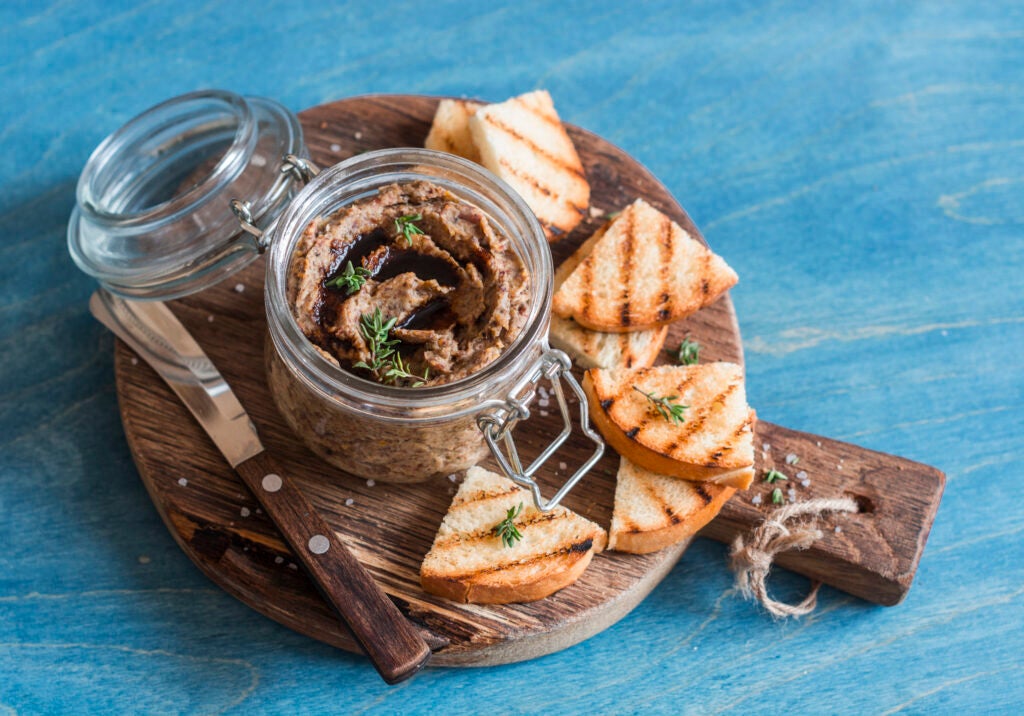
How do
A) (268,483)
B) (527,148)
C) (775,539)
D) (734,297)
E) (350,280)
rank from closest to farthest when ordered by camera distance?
(350,280) < (268,483) < (775,539) < (527,148) < (734,297)

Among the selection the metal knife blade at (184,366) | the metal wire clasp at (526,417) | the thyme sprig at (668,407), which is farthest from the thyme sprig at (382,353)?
the thyme sprig at (668,407)

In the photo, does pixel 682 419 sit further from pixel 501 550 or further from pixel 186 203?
pixel 186 203

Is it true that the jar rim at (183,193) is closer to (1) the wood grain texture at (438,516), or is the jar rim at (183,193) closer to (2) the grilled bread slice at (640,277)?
(1) the wood grain texture at (438,516)

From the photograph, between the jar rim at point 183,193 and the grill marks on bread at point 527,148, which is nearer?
the jar rim at point 183,193

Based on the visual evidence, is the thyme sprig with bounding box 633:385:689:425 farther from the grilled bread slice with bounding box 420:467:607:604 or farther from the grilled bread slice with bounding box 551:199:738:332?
the grilled bread slice with bounding box 420:467:607:604

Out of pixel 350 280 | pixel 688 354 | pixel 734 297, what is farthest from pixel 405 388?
pixel 734 297

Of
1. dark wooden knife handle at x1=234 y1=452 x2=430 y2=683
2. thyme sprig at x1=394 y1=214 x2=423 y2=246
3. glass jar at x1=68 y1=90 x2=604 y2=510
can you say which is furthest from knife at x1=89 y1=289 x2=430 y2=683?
thyme sprig at x1=394 y1=214 x2=423 y2=246
